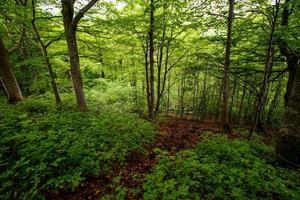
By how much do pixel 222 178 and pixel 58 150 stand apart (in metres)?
3.05

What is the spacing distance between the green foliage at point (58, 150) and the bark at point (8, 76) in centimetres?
258

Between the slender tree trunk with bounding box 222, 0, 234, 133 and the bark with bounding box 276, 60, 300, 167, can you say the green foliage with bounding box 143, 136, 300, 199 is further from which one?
the slender tree trunk with bounding box 222, 0, 234, 133

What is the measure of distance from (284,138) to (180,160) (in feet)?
6.54

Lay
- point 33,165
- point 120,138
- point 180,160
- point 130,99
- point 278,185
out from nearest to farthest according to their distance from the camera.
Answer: point 278,185
point 33,165
point 180,160
point 120,138
point 130,99

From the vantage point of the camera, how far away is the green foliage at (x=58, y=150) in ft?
7.73

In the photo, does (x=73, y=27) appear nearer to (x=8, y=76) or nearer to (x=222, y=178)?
(x=8, y=76)

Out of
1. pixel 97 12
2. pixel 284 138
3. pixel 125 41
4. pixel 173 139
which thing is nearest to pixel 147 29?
pixel 125 41

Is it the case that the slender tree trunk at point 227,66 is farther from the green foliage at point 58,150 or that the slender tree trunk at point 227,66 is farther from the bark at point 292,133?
the green foliage at point 58,150

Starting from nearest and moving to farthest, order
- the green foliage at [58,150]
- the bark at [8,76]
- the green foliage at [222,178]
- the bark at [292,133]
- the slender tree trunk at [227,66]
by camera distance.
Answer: the green foliage at [222,178], the green foliage at [58,150], the bark at [292,133], the slender tree trunk at [227,66], the bark at [8,76]

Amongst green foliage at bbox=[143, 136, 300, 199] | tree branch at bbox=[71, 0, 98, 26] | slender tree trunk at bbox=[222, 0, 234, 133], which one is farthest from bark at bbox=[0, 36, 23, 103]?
slender tree trunk at bbox=[222, 0, 234, 133]

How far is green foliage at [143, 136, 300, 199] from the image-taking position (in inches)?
86.4

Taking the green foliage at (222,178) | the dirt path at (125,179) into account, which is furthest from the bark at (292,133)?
the dirt path at (125,179)

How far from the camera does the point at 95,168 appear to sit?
2.88 meters

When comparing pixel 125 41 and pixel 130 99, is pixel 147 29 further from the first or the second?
pixel 130 99
